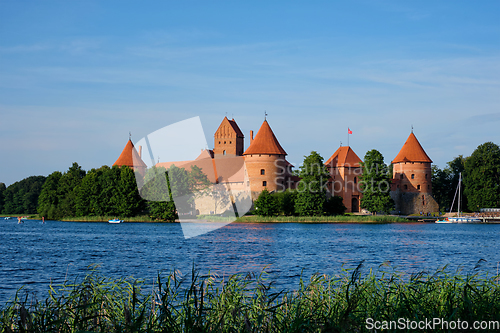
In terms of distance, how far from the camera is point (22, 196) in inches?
3278

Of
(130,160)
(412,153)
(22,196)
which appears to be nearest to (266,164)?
(412,153)

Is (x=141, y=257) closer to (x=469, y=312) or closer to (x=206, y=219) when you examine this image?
(x=469, y=312)

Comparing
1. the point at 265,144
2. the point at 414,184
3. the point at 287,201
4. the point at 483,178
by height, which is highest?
the point at 265,144

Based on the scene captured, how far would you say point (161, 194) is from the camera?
39156mm

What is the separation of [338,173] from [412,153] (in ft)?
29.8

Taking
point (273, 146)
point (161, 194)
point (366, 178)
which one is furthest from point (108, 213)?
point (366, 178)

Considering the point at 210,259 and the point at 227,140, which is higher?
the point at 227,140

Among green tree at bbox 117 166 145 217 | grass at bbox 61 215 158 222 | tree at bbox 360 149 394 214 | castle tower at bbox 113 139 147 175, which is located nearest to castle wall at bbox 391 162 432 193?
tree at bbox 360 149 394 214

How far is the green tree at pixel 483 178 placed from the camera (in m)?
60.7

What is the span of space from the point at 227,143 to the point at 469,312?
7268 cm

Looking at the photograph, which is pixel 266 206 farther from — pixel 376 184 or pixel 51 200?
pixel 51 200

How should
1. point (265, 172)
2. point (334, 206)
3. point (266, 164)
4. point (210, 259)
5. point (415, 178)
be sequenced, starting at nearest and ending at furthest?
point (210, 259) → point (334, 206) → point (265, 172) → point (266, 164) → point (415, 178)

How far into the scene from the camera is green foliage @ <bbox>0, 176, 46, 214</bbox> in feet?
267

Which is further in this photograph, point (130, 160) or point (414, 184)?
point (130, 160)
